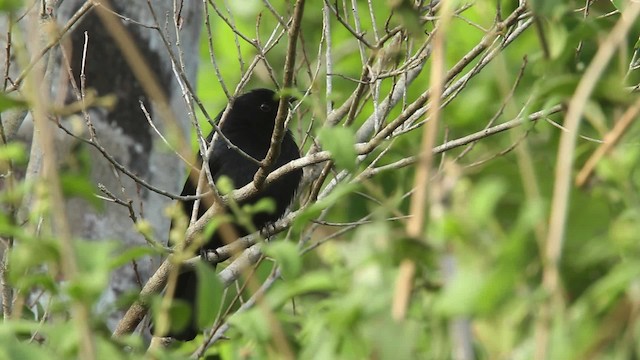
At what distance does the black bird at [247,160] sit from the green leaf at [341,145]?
3.59m

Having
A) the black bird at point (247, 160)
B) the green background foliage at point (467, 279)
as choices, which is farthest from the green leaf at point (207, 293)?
the black bird at point (247, 160)

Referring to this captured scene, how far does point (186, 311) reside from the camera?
1923mm

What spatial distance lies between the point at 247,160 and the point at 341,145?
4.13 meters

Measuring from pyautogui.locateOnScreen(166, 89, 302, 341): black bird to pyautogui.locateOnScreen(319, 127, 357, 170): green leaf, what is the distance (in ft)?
11.8

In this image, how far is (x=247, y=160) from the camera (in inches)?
246

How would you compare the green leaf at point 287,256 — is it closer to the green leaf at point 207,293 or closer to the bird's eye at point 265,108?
the green leaf at point 207,293

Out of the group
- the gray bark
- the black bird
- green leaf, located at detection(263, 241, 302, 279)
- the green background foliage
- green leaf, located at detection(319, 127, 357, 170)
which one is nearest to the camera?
the green background foliage

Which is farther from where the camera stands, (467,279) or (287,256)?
(287,256)

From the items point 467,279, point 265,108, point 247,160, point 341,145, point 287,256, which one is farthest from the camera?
point 265,108

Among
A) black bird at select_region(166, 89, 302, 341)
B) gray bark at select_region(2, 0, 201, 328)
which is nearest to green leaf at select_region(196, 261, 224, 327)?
black bird at select_region(166, 89, 302, 341)

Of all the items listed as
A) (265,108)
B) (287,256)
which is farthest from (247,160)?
(287,256)

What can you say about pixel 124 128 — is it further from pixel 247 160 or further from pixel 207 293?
pixel 207 293

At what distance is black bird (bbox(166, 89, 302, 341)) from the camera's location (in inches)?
241

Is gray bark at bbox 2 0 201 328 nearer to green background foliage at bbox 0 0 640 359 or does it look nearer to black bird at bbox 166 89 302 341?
black bird at bbox 166 89 302 341
